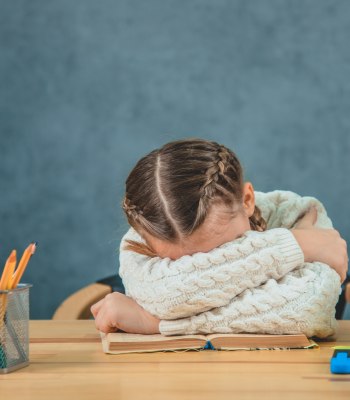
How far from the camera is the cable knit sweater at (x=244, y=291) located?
3.69ft

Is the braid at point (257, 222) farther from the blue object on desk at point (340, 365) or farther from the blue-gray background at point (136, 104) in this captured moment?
the blue-gray background at point (136, 104)

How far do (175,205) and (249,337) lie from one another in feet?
0.74

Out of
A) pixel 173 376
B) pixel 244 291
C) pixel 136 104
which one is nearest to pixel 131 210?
pixel 244 291

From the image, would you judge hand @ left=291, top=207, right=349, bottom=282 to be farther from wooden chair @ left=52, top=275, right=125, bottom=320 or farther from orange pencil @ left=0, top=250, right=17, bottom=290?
wooden chair @ left=52, top=275, right=125, bottom=320

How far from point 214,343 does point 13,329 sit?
29 centimetres

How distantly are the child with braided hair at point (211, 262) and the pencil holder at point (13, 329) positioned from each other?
200 mm

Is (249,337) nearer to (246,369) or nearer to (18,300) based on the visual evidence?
(246,369)

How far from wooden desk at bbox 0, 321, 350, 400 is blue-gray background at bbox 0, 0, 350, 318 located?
184cm

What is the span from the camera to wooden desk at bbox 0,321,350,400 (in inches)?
32.8

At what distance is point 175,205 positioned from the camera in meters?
1.17

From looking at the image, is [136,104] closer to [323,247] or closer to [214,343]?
[323,247]

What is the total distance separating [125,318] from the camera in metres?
1.18

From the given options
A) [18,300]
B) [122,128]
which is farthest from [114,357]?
[122,128]

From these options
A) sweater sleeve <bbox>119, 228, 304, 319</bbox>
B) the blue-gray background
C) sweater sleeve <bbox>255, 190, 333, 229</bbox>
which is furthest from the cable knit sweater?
the blue-gray background
